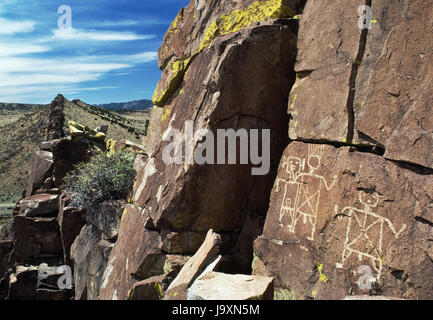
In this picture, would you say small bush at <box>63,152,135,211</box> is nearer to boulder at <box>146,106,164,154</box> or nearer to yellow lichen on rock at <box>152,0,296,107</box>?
boulder at <box>146,106,164,154</box>

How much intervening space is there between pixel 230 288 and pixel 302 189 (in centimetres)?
189

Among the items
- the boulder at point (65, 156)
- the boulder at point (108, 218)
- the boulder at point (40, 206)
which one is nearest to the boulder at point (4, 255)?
the boulder at point (40, 206)

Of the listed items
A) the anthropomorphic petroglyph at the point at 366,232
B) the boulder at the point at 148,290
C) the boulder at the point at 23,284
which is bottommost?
the boulder at the point at 23,284

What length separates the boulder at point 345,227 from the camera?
3.83 metres

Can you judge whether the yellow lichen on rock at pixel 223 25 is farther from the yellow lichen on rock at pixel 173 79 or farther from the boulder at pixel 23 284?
the boulder at pixel 23 284

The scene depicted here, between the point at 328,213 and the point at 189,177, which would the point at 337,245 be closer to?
the point at 328,213

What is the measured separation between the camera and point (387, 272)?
A: 400 centimetres

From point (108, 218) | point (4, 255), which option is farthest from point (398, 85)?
point (4, 255)

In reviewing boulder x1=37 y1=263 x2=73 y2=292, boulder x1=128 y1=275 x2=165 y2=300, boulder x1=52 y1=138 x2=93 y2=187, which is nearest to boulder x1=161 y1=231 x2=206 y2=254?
boulder x1=128 y1=275 x2=165 y2=300

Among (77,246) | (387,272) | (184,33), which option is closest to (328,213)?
(387,272)

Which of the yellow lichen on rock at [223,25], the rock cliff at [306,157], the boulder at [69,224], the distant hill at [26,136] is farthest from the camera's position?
the distant hill at [26,136]

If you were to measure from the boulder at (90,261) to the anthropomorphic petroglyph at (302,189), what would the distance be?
16.1 feet

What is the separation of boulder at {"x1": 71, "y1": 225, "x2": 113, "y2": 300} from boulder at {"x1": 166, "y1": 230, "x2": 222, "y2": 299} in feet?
12.3

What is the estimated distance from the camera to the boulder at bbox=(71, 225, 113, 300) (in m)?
8.36
